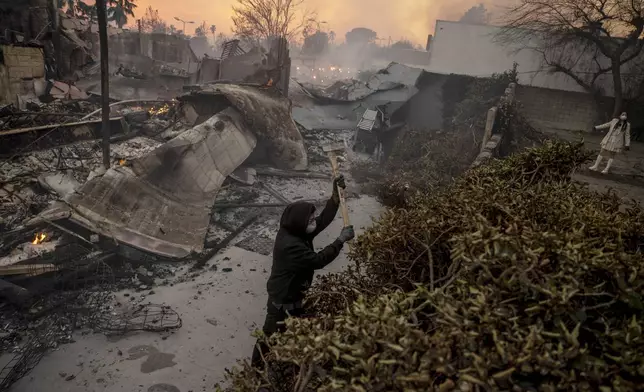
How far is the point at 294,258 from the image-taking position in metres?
Answer: 3.31

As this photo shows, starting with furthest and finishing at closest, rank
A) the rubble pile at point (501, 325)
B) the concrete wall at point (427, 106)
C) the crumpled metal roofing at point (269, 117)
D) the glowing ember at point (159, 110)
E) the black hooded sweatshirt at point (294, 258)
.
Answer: the concrete wall at point (427, 106), the glowing ember at point (159, 110), the crumpled metal roofing at point (269, 117), the black hooded sweatshirt at point (294, 258), the rubble pile at point (501, 325)

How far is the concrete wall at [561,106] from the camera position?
665 inches

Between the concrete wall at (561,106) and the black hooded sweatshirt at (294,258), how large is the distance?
16577mm

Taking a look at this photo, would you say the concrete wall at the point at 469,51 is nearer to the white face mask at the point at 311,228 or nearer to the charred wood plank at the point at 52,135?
the charred wood plank at the point at 52,135

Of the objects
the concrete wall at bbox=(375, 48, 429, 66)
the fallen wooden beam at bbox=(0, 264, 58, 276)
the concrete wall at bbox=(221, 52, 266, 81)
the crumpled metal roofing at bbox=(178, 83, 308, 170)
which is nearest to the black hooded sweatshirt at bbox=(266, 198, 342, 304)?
the fallen wooden beam at bbox=(0, 264, 58, 276)

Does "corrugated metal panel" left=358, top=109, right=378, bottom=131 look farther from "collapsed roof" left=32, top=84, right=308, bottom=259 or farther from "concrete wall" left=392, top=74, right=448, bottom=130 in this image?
"collapsed roof" left=32, top=84, right=308, bottom=259

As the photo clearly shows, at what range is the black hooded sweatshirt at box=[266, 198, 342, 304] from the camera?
3319 mm

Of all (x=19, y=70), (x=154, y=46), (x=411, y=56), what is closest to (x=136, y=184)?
(x=19, y=70)

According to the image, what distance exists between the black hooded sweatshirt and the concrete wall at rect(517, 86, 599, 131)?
16.6 metres

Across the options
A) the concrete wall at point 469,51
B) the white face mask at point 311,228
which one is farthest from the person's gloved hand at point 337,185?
the concrete wall at point 469,51

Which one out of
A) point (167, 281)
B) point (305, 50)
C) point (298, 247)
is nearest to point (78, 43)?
point (167, 281)

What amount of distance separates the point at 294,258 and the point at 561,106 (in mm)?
17848

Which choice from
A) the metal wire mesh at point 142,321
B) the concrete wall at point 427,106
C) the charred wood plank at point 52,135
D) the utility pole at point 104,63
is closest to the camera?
the metal wire mesh at point 142,321

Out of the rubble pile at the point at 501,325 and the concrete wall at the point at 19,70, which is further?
the concrete wall at the point at 19,70
